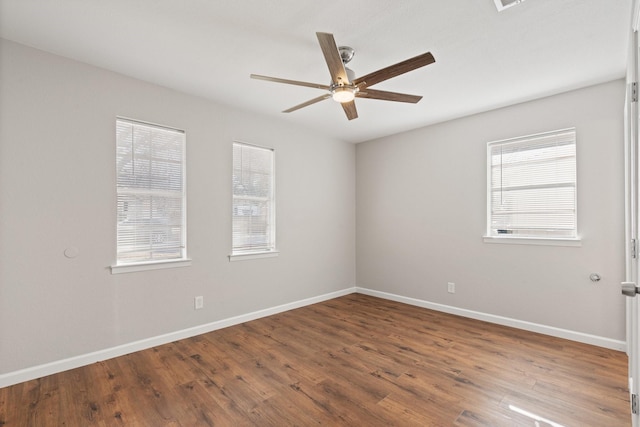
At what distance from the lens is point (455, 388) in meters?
2.32

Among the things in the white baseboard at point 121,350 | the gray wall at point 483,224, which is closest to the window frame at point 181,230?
the white baseboard at point 121,350

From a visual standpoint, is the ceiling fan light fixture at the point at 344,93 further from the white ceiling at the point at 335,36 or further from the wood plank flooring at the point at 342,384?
the wood plank flooring at the point at 342,384

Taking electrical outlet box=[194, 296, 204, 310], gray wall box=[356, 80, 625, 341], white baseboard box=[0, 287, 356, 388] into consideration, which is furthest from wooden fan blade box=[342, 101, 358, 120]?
white baseboard box=[0, 287, 356, 388]

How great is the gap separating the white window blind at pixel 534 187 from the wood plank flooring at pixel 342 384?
47.1 inches

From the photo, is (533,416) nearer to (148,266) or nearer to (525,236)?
(525,236)

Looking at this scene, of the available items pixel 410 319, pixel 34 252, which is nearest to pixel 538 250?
pixel 410 319

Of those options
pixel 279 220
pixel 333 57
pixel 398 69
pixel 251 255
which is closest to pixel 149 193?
pixel 251 255

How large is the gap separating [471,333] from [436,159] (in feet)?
7.41

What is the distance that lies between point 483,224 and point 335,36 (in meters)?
2.90

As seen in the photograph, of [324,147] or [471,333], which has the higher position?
[324,147]

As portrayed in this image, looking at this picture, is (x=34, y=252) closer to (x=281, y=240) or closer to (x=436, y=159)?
(x=281, y=240)

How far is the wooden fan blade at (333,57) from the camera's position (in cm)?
177

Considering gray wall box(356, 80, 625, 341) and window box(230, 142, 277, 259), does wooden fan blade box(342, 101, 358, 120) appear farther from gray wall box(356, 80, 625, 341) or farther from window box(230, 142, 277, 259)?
gray wall box(356, 80, 625, 341)

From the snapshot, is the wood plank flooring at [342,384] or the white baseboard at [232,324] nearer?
the wood plank flooring at [342,384]
